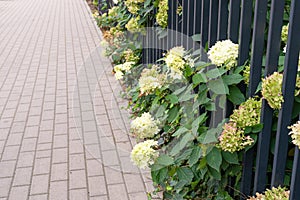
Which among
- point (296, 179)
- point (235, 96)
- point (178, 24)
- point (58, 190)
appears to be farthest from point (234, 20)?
point (58, 190)

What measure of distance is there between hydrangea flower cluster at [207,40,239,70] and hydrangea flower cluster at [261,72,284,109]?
376mm

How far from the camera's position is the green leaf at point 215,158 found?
6.81 feet

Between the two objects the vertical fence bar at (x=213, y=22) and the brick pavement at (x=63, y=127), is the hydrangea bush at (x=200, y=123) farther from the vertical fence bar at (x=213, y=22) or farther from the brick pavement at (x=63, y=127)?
the brick pavement at (x=63, y=127)

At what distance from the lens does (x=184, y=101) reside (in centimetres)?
254

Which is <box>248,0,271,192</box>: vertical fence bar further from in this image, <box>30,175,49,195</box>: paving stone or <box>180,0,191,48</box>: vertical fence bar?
<box>30,175,49,195</box>: paving stone

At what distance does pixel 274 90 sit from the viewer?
1.76 m

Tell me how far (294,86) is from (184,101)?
0.91 metres

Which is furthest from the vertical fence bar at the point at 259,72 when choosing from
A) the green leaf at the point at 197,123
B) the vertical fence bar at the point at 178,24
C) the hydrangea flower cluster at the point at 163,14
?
the hydrangea flower cluster at the point at 163,14

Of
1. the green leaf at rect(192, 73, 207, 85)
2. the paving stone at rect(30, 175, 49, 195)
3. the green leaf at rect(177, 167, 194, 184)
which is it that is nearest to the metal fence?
the green leaf at rect(192, 73, 207, 85)

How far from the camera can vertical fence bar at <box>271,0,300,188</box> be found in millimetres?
1640

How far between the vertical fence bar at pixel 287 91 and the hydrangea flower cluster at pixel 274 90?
0.02m

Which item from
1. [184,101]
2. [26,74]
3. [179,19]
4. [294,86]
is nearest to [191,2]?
[179,19]

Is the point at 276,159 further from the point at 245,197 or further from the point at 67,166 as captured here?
the point at 67,166

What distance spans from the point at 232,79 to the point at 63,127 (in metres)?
2.48
